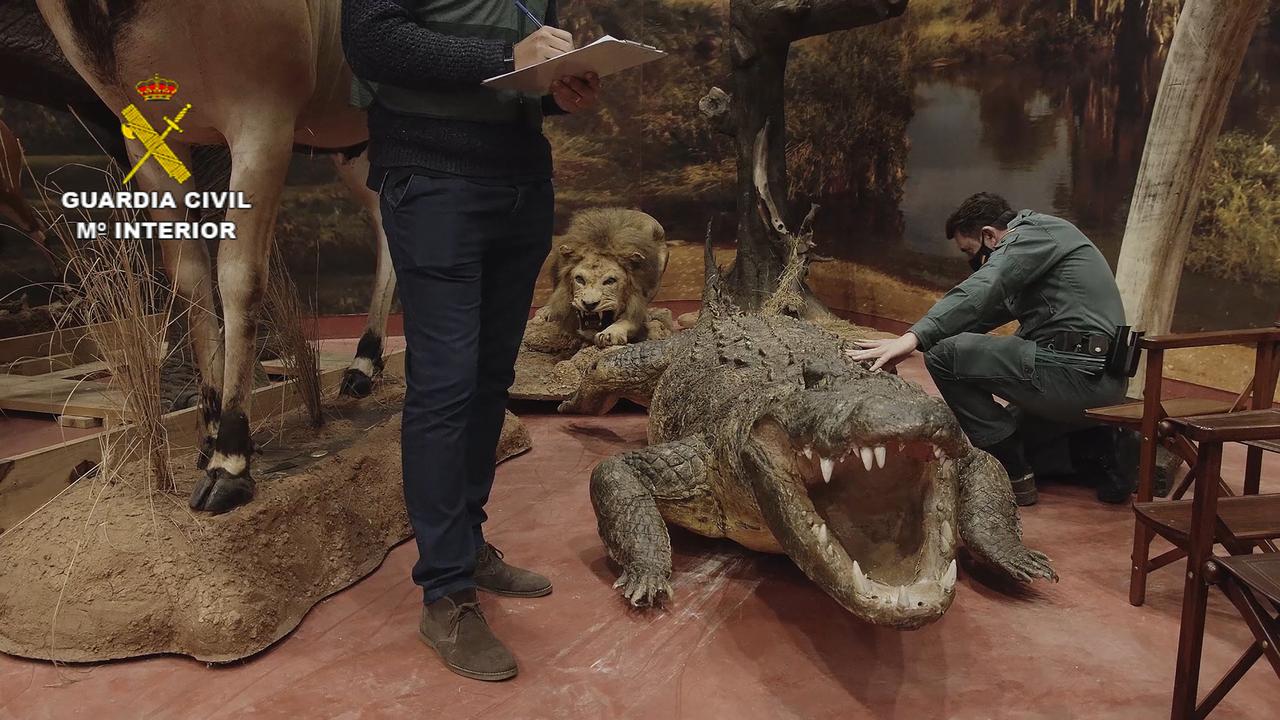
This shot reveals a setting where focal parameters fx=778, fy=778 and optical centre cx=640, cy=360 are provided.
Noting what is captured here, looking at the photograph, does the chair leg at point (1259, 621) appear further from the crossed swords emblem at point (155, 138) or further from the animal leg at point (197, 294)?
the crossed swords emblem at point (155, 138)

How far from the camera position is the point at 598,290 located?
5020 millimetres

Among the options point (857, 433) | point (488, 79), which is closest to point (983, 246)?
point (857, 433)

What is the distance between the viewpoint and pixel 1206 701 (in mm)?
1717

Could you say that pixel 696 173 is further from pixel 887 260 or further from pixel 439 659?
pixel 439 659

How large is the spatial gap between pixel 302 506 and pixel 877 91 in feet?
20.8

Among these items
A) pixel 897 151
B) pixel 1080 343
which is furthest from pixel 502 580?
pixel 897 151

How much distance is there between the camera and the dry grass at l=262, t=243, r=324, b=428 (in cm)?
321

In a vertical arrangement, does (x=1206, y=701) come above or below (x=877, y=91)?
below

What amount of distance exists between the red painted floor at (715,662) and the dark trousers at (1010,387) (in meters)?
0.71

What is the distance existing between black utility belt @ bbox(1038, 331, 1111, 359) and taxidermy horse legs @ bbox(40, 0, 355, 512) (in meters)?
3.07

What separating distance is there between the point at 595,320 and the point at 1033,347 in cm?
282

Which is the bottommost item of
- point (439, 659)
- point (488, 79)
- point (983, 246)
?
point (439, 659)

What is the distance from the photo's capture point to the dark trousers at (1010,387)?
129 inches

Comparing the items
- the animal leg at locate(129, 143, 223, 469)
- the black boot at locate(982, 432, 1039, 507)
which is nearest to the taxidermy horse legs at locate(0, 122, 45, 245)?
the animal leg at locate(129, 143, 223, 469)
